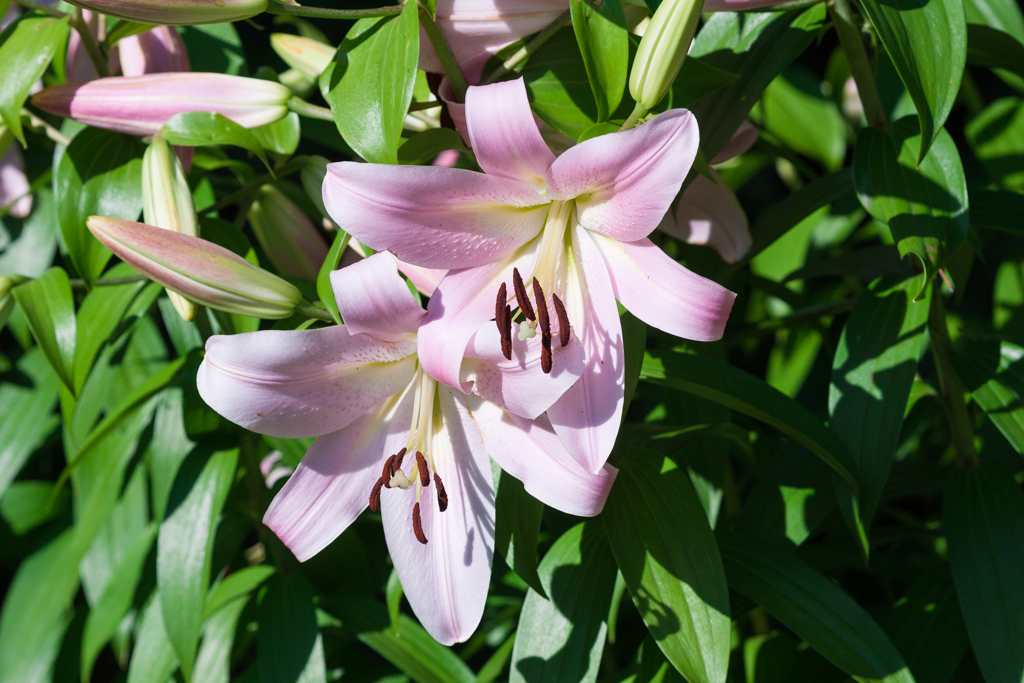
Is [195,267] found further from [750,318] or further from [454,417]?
Answer: [750,318]

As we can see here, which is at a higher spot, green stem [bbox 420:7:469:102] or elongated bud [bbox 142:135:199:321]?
green stem [bbox 420:7:469:102]

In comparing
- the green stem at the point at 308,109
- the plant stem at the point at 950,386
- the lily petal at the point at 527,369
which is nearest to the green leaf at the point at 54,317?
the green stem at the point at 308,109

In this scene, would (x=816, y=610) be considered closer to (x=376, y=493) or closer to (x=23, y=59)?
(x=376, y=493)

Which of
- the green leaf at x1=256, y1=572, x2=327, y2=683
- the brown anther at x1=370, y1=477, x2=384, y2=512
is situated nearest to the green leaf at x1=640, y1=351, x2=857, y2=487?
the brown anther at x1=370, y1=477, x2=384, y2=512

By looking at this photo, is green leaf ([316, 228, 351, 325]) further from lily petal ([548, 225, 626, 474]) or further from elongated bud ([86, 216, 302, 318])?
lily petal ([548, 225, 626, 474])

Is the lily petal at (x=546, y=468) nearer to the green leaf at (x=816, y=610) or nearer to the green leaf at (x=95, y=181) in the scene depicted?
the green leaf at (x=816, y=610)

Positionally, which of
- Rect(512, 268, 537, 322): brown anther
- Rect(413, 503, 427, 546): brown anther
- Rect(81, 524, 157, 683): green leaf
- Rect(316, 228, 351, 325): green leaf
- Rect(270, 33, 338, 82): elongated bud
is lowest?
Rect(81, 524, 157, 683): green leaf

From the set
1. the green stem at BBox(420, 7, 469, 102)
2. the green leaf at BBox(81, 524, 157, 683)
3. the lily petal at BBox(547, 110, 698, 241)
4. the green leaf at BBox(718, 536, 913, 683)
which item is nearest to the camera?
the lily petal at BBox(547, 110, 698, 241)

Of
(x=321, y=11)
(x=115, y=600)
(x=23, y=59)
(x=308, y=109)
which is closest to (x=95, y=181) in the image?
(x=23, y=59)
